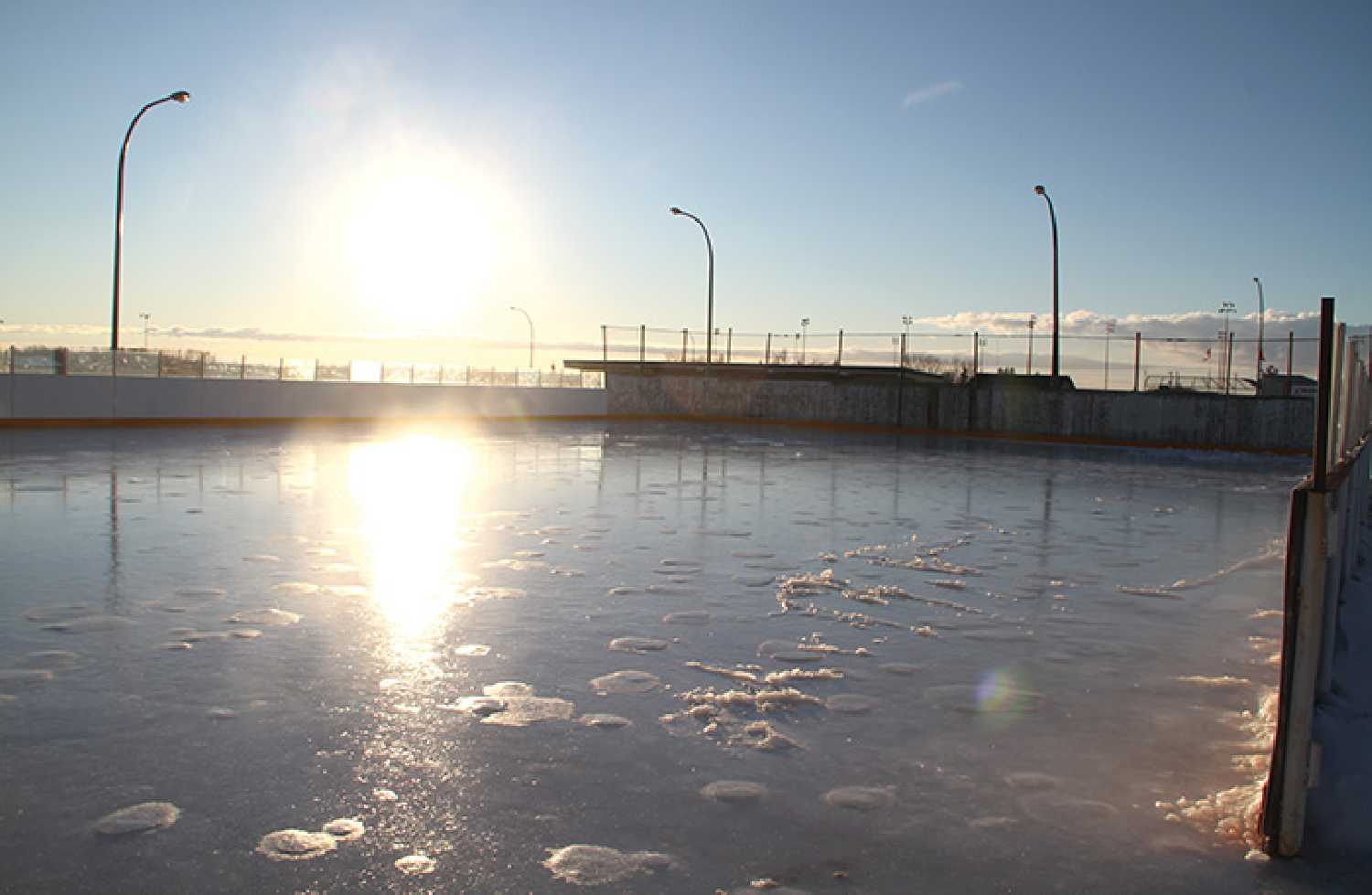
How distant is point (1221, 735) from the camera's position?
16.6ft

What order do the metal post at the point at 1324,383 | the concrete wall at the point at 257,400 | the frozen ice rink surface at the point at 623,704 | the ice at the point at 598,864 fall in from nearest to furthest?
the ice at the point at 598,864
the frozen ice rink surface at the point at 623,704
the metal post at the point at 1324,383
the concrete wall at the point at 257,400

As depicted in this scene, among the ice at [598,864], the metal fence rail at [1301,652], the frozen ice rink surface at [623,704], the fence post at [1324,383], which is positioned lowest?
the ice at [598,864]

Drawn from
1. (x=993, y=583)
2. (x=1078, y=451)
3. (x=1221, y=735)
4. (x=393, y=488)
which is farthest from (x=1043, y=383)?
(x=1221, y=735)

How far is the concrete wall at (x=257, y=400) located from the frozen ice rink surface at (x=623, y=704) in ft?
62.1

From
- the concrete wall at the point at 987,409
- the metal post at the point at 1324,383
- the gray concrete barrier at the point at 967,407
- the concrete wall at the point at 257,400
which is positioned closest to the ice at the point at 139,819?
the metal post at the point at 1324,383

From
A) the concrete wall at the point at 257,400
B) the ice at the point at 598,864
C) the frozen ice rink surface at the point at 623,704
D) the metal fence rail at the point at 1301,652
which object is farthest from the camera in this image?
the concrete wall at the point at 257,400

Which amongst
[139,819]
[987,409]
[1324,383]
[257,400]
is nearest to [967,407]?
[987,409]

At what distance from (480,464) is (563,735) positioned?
16194 mm

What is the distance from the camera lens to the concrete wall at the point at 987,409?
32656 mm

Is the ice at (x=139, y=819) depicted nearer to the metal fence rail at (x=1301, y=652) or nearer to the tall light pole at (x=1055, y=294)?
the metal fence rail at (x=1301, y=652)

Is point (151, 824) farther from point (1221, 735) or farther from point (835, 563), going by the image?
point (835, 563)

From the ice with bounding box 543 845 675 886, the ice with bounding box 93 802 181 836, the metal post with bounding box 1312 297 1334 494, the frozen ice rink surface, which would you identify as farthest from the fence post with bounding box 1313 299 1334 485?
the ice with bounding box 93 802 181 836

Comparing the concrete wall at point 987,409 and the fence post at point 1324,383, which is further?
the concrete wall at point 987,409

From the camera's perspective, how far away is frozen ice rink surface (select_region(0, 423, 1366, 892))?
367 centimetres
